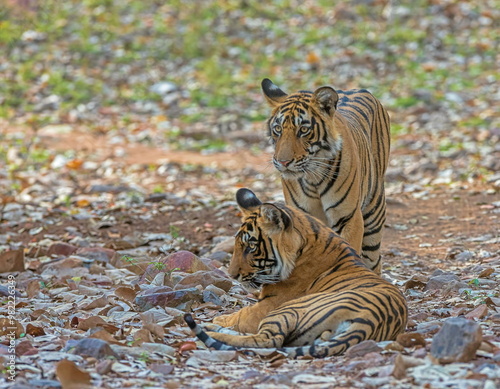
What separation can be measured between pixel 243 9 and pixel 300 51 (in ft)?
8.32

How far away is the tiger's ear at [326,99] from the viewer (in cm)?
560

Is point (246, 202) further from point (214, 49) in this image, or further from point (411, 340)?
point (214, 49)

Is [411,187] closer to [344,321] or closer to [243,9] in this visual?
[344,321]

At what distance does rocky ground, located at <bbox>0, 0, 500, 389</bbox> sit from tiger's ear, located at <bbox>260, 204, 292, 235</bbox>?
0.78 meters

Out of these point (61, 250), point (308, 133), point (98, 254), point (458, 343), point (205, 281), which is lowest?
point (61, 250)

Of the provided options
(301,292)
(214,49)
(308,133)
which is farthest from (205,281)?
(214,49)

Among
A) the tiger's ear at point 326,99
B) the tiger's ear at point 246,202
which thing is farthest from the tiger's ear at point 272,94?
the tiger's ear at point 246,202

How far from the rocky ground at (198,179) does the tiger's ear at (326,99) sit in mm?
1442

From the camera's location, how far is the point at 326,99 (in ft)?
18.5

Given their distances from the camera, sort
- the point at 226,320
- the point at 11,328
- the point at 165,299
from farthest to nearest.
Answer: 1. the point at 165,299
2. the point at 226,320
3. the point at 11,328

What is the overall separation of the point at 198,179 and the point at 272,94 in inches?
190

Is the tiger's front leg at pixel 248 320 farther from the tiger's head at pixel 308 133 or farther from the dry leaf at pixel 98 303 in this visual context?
the tiger's head at pixel 308 133

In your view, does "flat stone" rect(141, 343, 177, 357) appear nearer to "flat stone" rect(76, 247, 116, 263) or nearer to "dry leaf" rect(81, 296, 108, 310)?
"dry leaf" rect(81, 296, 108, 310)

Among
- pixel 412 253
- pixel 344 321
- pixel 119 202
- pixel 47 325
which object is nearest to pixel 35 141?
pixel 119 202
